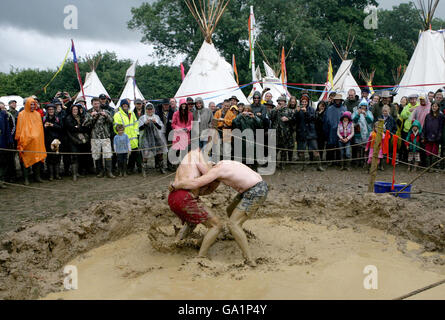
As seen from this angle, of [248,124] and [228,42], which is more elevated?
[228,42]

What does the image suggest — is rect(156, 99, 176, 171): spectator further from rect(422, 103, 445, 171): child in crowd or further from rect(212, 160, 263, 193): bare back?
rect(422, 103, 445, 171): child in crowd

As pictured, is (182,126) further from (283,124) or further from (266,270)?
(266,270)

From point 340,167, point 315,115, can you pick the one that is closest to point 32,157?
point 315,115

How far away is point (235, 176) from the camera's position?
13.9 ft

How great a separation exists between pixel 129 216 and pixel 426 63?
474 inches

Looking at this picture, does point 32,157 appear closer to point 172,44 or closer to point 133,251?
point 133,251

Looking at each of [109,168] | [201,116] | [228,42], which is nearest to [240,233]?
[109,168]

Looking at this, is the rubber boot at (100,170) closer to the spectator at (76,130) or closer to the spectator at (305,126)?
the spectator at (76,130)

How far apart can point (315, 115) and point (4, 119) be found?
6.85 m

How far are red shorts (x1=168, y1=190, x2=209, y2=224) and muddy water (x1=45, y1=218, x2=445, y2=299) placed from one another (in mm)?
480

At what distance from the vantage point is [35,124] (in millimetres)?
7754

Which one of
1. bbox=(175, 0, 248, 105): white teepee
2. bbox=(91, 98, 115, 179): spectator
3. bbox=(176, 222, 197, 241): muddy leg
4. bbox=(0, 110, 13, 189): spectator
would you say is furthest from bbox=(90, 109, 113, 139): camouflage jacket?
bbox=(176, 222, 197, 241): muddy leg

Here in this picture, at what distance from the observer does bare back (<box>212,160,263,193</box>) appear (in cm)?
421
